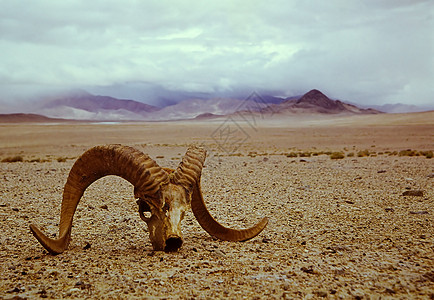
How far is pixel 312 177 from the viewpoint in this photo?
15.8 meters

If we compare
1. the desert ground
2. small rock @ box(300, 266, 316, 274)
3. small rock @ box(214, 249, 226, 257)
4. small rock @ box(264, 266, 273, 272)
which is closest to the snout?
the desert ground

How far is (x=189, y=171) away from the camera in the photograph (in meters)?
6.23

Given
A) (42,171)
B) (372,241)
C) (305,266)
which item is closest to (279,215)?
(372,241)

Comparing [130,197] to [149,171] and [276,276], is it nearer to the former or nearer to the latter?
[149,171]

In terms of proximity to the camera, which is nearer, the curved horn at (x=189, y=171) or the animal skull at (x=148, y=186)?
the animal skull at (x=148, y=186)

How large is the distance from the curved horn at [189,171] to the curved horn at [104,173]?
26cm

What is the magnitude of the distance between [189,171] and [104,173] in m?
1.37

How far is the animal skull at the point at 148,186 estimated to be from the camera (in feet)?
19.1

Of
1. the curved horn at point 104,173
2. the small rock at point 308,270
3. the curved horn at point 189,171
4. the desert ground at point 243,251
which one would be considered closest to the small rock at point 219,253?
the desert ground at point 243,251

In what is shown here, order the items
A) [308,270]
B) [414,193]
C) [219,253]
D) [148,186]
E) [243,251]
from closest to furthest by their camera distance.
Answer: [308,270]
[148,186]
[219,253]
[243,251]
[414,193]

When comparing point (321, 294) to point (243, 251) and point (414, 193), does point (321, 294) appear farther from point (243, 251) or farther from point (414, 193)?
point (414, 193)

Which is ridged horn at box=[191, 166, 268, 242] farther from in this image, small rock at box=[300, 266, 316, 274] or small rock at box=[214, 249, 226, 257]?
small rock at box=[300, 266, 316, 274]

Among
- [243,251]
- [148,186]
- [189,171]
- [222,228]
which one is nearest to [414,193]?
[222,228]

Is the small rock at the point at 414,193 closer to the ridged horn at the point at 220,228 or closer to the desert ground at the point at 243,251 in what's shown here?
the desert ground at the point at 243,251
